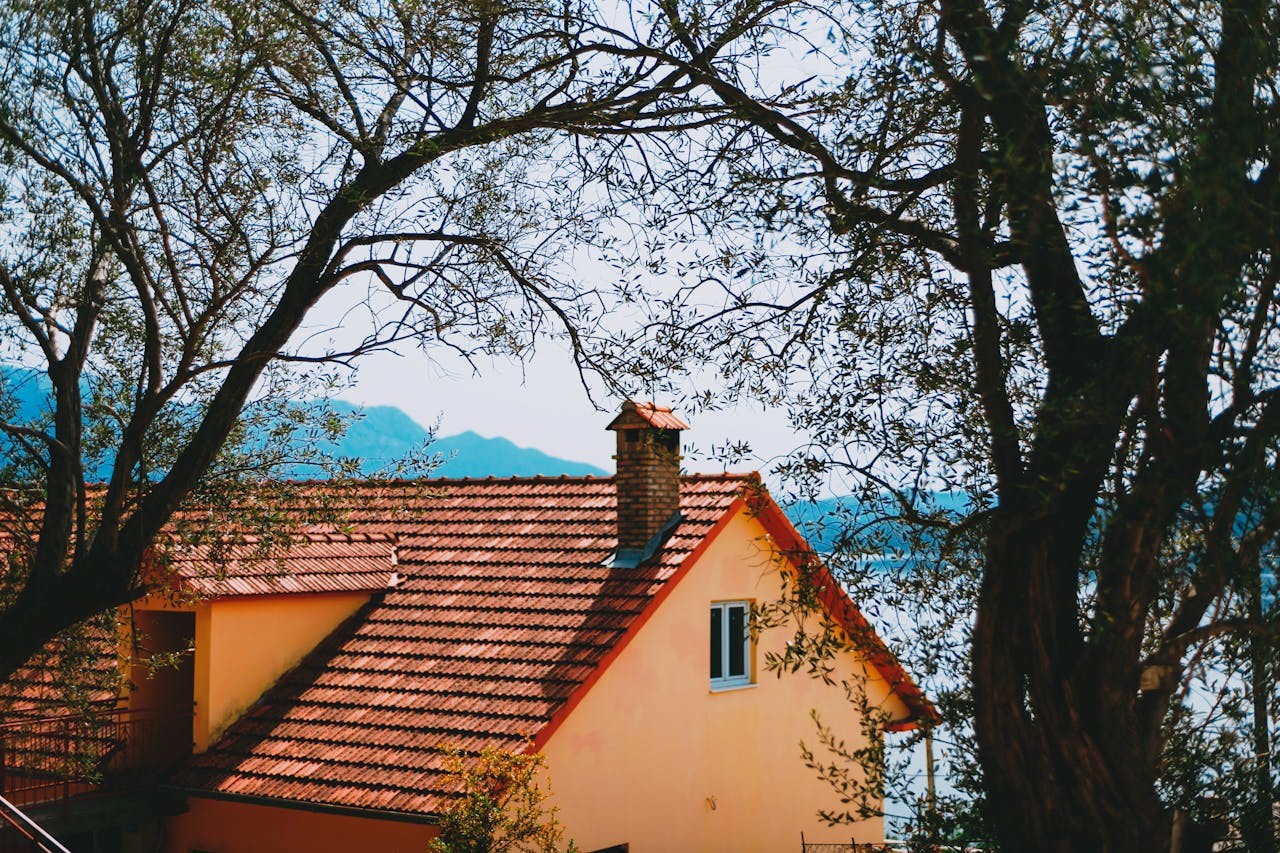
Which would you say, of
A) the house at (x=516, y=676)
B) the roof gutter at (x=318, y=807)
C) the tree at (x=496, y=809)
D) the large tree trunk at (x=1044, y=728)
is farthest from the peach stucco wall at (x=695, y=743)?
the large tree trunk at (x=1044, y=728)

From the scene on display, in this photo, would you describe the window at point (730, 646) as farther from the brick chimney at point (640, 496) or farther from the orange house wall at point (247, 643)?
the orange house wall at point (247, 643)

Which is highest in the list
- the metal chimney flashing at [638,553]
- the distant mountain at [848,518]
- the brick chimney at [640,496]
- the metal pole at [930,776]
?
the brick chimney at [640,496]

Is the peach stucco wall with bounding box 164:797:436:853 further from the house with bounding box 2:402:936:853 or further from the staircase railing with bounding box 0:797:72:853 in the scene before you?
the staircase railing with bounding box 0:797:72:853

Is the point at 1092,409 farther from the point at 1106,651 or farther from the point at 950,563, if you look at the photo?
the point at 950,563

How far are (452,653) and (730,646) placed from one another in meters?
3.70

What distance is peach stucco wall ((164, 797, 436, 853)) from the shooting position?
45.6 ft

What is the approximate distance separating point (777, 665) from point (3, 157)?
22.2 ft

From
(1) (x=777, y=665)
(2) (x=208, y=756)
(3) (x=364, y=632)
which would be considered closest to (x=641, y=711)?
(3) (x=364, y=632)

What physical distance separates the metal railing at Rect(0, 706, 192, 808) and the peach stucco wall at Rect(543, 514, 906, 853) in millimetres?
5247

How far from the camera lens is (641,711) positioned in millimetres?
15883

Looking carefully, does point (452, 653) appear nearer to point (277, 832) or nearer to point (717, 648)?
point (277, 832)

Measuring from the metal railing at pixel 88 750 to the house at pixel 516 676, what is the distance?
0.75 metres

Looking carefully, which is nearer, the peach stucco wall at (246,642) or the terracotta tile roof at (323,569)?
the terracotta tile roof at (323,569)

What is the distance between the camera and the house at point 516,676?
14.7m
